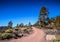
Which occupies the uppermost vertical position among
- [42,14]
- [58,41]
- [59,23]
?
[42,14]

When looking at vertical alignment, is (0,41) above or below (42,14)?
below

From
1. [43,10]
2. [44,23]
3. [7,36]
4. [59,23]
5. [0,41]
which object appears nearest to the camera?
[0,41]

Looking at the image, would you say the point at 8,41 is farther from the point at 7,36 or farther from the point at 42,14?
the point at 42,14

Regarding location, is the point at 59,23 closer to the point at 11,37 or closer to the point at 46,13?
the point at 46,13

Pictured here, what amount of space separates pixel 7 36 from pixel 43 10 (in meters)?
33.5

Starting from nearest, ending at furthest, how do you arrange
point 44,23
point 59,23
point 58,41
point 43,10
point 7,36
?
point 58,41 < point 7,36 < point 59,23 < point 43,10 < point 44,23

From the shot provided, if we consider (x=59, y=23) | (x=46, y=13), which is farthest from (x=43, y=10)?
(x=59, y=23)

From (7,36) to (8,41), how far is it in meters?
1.46

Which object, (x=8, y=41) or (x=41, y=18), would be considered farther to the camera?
(x=41, y=18)

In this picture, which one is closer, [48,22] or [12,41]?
[12,41]

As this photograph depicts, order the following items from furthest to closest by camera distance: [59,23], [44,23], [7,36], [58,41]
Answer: [44,23] → [59,23] → [7,36] → [58,41]

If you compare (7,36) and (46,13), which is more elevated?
(46,13)

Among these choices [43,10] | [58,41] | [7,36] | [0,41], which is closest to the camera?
[58,41]

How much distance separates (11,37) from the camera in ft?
61.3
